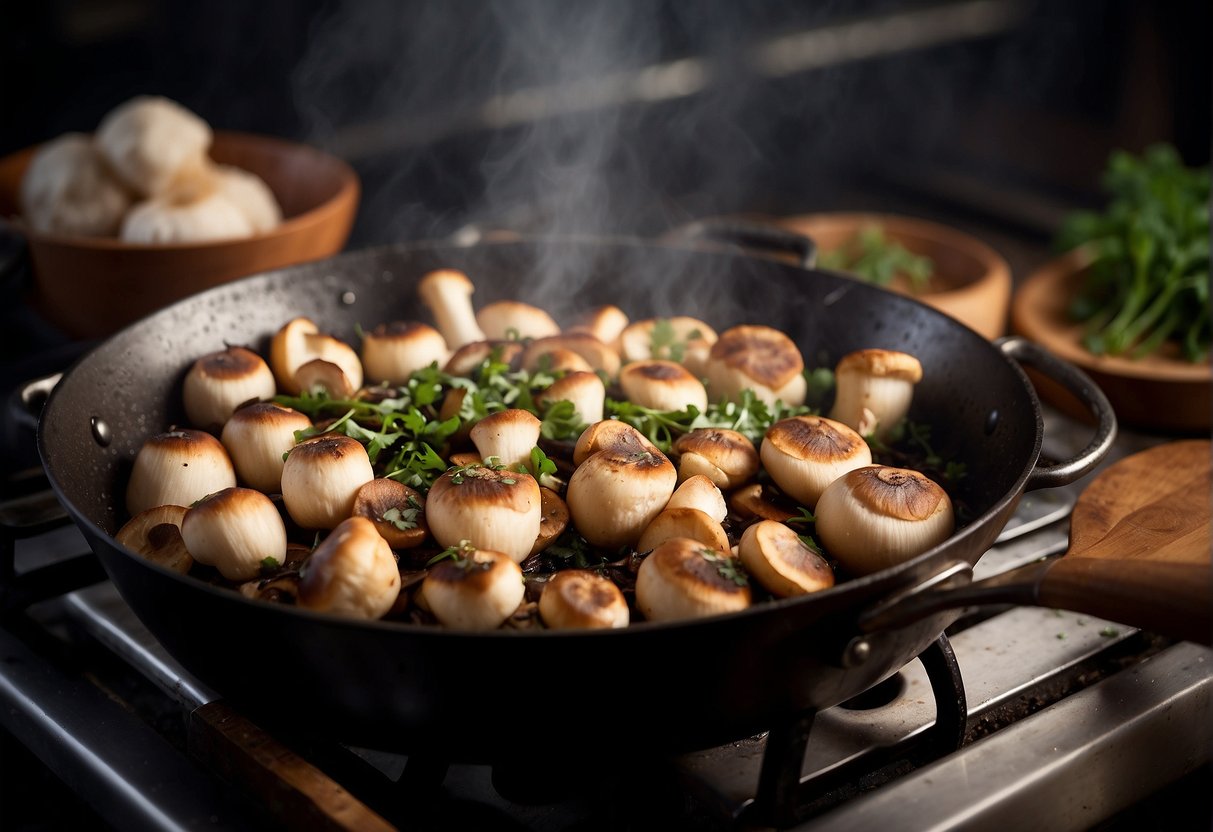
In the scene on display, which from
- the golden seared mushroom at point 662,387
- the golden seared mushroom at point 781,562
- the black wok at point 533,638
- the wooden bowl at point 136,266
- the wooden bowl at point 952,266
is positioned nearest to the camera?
the black wok at point 533,638

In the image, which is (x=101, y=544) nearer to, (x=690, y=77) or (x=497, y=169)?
(x=497, y=169)

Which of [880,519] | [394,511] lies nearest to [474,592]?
[394,511]

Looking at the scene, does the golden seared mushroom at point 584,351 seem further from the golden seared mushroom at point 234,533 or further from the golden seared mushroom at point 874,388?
the golden seared mushroom at point 234,533

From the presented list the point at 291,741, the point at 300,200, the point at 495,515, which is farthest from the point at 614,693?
the point at 300,200

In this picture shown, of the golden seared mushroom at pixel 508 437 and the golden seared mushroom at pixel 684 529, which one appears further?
the golden seared mushroom at pixel 508 437

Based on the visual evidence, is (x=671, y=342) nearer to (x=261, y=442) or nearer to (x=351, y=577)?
(x=261, y=442)

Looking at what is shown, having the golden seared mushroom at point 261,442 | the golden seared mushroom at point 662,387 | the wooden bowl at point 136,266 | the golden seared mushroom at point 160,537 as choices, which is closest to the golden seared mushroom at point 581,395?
the golden seared mushroom at point 662,387
